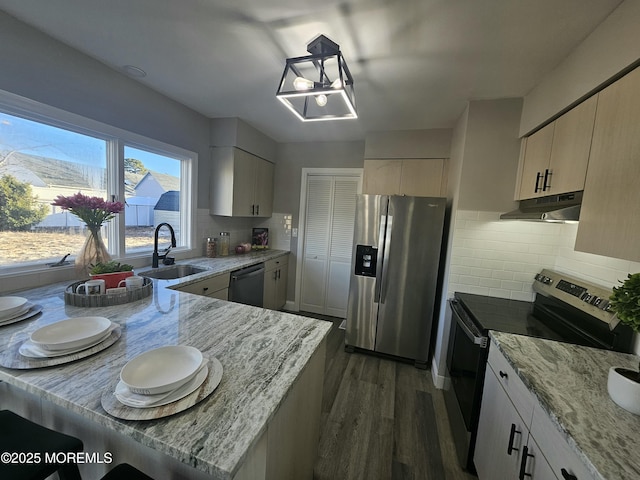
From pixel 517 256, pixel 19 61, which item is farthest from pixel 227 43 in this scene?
pixel 517 256

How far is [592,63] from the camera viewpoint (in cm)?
134

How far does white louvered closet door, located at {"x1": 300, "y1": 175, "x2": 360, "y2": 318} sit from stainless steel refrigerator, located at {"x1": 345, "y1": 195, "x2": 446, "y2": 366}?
0.92 m

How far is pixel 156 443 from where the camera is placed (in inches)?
25.0

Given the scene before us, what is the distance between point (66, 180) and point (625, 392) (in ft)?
10.6

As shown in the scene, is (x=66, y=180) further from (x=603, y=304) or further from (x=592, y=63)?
(x=603, y=304)

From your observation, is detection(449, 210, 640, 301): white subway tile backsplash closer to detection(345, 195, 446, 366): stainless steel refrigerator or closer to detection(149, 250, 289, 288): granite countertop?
detection(345, 195, 446, 366): stainless steel refrigerator

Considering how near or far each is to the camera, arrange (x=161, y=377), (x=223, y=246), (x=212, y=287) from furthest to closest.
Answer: (x=223, y=246), (x=212, y=287), (x=161, y=377)

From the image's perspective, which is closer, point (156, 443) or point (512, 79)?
point (156, 443)

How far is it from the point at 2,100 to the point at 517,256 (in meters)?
3.68

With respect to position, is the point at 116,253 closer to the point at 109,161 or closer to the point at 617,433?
the point at 109,161

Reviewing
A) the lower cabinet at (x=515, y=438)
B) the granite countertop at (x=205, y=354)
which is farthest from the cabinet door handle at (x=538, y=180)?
the granite countertop at (x=205, y=354)

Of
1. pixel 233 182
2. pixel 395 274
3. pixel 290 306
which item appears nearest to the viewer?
pixel 395 274

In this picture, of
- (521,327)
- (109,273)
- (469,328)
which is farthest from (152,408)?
(521,327)

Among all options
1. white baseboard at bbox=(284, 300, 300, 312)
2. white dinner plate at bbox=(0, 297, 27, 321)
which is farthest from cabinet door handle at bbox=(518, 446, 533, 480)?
white baseboard at bbox=(284, 300, 300, 312)
